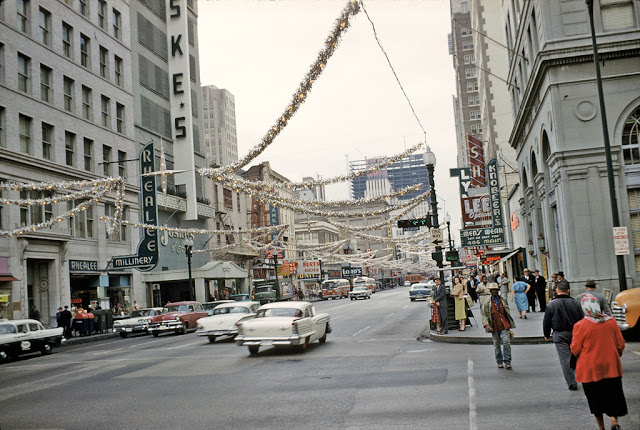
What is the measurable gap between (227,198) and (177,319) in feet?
120

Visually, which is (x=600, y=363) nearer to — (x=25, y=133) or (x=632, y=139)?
(x=632, y=139)

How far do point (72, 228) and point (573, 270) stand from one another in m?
28.1

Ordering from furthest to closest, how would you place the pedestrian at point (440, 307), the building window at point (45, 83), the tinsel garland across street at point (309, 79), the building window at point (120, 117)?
the building window at point (120, 117), the building window at point (45, 83), the pedestrian at point (440, 307), the tinsel garland across street at point (309, 79)

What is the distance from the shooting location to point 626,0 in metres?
23.5

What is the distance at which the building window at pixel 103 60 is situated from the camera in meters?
41.9

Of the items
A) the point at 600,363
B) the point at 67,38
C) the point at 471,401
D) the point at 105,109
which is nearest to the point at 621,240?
the point at 471,401

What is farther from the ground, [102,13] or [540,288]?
[102,13]

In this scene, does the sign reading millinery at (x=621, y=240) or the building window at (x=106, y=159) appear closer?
the sign reading millinery at (x=621, y=240)

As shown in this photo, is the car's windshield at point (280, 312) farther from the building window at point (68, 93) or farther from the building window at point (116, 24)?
the building window at point (116, 24)

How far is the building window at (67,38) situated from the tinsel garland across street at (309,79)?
24.1 metres

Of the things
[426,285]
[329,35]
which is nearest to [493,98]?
[426,285]

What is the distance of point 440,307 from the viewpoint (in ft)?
68.5

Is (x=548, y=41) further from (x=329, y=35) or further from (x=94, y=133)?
(x=94, y=133)

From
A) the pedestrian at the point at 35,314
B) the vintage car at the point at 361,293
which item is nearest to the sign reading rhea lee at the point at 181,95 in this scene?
the pedestrian at the point at 35,314
